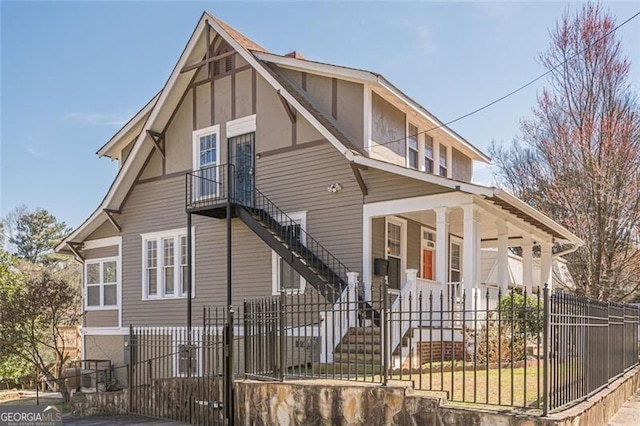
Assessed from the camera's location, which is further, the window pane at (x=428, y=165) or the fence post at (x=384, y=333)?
the window pane at (x=428, y=165)

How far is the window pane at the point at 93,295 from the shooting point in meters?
20.5

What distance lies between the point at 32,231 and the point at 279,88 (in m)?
50.0

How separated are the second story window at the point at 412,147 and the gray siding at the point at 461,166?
2563 millimetres

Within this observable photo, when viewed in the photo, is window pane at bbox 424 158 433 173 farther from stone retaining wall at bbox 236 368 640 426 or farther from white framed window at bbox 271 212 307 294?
stone retaining wall at bbox 236 368 640 426

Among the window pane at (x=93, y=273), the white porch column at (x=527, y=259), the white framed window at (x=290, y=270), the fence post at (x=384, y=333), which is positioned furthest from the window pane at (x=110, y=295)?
the fence post at (x=384, y=333)

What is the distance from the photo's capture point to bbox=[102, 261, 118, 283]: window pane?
20078 mm

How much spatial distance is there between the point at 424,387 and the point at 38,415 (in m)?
8.18

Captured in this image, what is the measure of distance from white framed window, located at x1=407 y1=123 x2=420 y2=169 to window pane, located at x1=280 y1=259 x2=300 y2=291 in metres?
4.42

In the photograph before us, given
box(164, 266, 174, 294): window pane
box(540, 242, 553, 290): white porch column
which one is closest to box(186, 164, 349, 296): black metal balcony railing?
box(164, 266, 174, 294): window pane

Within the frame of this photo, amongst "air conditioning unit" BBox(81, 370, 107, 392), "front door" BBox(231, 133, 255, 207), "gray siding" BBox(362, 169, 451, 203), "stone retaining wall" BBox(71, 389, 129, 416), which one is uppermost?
"front door" BBox(231, 133, 255, 207)

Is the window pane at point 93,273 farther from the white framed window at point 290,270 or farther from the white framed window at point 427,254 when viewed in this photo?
the white framed window at point 427,254

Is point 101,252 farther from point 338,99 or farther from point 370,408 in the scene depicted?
point 370,408

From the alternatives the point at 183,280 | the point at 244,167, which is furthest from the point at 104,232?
the point at 244,167

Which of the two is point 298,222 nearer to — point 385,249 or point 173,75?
point 385,249
